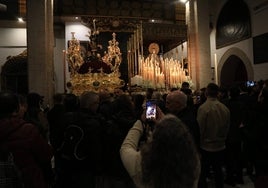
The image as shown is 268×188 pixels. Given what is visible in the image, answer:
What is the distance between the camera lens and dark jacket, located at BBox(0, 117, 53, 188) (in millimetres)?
2572

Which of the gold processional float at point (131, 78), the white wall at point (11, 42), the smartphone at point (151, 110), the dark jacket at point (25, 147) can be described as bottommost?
the dark jacket at point (25, 147)

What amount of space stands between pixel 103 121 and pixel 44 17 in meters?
6.47

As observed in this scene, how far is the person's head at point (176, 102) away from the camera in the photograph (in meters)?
3.48

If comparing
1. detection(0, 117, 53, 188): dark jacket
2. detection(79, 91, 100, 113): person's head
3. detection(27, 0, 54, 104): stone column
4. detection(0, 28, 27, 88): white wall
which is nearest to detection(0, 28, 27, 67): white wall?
detection(0, 28, 27, 88): white wall

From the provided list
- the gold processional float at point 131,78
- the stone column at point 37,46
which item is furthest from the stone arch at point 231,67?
the stone column at point 37,46

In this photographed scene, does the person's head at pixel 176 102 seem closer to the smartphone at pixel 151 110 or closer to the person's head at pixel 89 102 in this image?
the person's head at pixel 89 102

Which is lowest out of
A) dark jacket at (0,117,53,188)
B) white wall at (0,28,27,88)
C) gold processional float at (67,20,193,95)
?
dark jacket at (0,117,53,188)

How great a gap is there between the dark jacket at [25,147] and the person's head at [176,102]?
1.37 m

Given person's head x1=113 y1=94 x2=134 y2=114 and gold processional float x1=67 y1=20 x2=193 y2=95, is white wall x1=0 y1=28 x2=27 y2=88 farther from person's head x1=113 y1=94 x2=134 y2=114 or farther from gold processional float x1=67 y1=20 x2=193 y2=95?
person's head x1=113 y1=94 x2=134 y2=114

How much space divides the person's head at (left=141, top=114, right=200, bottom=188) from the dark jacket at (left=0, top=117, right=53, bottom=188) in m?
1.33

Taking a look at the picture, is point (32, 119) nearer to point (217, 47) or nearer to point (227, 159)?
point (227, 159)

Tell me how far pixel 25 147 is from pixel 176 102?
5.24 ft

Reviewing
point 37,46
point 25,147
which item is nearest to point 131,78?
point 37,46

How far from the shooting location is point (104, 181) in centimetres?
374
